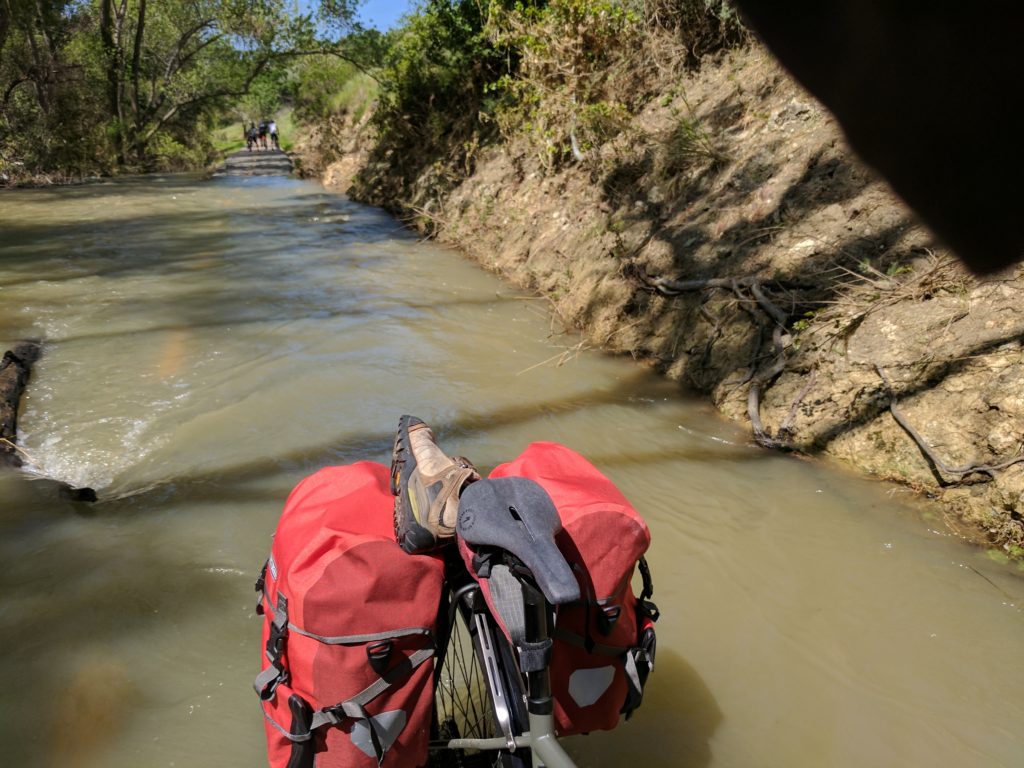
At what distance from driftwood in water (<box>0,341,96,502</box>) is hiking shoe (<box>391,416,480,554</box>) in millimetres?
2438

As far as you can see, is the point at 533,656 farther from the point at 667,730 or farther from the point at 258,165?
the point at 258,165

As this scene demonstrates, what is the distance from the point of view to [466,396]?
4957 mm

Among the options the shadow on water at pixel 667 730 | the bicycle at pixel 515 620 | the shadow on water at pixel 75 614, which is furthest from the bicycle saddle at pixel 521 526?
the shadow on water at pixel 75 614

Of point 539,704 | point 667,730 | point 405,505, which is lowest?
point 667,730

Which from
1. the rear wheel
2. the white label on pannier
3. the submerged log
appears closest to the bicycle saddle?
the rear wheel

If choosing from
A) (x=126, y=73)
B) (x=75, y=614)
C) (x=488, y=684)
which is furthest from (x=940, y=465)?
(x=126, y=73)

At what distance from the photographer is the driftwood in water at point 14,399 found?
3504mm

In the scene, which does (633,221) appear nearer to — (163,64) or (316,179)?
(316,179)

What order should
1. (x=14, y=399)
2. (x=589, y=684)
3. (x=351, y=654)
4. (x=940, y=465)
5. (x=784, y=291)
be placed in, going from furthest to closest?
(x=784, y=291) → (x=14, y=399) → (x=940, y=465) → (x=589, y=684) → (x=351, y=654)

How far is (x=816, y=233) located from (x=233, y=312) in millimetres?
5373

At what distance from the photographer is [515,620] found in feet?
4.72

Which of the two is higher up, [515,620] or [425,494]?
[425,494]

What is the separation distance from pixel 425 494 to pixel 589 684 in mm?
625

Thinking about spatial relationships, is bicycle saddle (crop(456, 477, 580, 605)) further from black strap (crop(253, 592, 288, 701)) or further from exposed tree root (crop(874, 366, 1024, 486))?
exposed tree root (crop(874, 366, 1024, 486))
